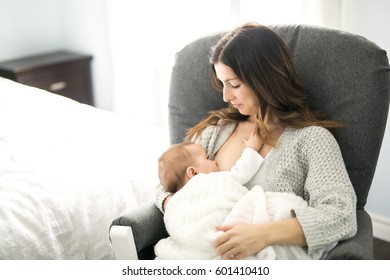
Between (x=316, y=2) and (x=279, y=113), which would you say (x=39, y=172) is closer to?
(x=279, y=113)

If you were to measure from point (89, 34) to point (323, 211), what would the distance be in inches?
102

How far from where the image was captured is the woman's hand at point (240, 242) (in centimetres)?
113

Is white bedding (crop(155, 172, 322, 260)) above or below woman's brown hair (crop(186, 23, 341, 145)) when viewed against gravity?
below

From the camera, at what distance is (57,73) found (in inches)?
123

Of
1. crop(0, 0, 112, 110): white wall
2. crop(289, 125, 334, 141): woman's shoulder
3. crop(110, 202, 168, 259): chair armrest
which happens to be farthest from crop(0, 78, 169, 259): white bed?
→ crop(0, 0, 112, 110): white wall

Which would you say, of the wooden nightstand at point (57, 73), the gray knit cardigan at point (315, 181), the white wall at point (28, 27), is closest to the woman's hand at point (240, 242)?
the gray knit cardigan at point (315, 181)

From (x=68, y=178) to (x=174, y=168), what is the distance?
37 centimetres

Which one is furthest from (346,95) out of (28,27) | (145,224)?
(28,27)

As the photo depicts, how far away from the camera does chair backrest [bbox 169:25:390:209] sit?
4.42 feet

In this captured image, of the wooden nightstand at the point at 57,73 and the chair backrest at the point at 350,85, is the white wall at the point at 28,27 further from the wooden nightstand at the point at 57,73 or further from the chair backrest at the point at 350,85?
the chair backrest at the point at 350,85

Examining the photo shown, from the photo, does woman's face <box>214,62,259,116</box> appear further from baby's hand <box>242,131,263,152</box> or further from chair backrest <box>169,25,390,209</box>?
chair backrest <box>169,25,390,209</box>

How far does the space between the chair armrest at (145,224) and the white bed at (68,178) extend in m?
0.16

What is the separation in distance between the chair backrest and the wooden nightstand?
1.96 m

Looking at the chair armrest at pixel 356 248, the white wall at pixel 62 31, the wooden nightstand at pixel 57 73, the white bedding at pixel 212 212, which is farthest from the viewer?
the white wall at pixel 62 31
